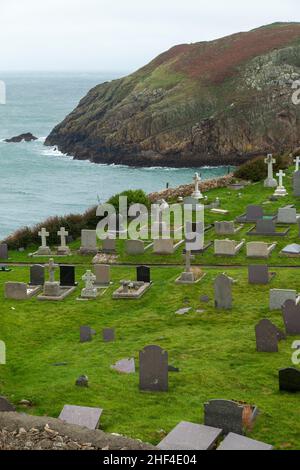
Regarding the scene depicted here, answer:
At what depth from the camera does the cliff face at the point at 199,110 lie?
98.6m

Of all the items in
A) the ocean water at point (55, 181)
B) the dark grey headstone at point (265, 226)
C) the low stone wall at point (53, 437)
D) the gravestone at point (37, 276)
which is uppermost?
the dark grey headstone at point (265, 226)

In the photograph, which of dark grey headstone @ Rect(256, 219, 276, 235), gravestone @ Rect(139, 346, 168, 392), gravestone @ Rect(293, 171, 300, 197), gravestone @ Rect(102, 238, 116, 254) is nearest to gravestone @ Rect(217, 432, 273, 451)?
gravestone @ Rect(139, 346, 168, 392)

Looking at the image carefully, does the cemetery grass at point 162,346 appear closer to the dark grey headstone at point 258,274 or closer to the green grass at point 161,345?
the green grass at point 161,345

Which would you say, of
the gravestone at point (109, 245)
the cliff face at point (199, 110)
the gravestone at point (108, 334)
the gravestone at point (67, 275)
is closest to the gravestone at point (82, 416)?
the gravestone at point (108, 334)

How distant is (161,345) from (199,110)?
84917 mm

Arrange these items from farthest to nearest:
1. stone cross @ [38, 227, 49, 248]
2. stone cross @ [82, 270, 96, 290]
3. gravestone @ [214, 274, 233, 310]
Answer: stone cross @ [38, 227, 49, 248] → stone cross @ [82, 270, 96, 290] → gravestone @ [214, 274, 233, 310]

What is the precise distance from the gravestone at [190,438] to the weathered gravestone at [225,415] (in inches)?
6.3

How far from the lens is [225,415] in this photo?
56.2ft

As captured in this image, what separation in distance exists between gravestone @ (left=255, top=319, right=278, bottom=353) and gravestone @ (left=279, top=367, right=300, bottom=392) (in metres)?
2.78

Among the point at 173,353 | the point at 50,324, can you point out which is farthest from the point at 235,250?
the point at 173,353

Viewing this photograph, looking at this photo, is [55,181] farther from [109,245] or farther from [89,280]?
[89,280]

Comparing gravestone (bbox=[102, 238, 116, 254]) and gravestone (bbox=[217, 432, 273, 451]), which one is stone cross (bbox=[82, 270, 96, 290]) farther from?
gravestone (bbox=[217, 432, 273, 451])

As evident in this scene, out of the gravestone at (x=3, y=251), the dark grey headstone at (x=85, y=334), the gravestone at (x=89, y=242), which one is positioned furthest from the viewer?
the gravestone at (x=3, y=251)

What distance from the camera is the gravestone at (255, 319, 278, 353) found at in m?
22.0
